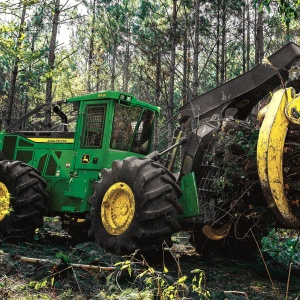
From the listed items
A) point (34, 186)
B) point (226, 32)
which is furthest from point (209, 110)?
point (226, 32)

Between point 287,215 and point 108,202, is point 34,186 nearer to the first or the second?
point 108,202

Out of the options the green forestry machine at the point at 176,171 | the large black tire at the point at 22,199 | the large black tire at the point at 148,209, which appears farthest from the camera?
the large black tire at the point at 22,199

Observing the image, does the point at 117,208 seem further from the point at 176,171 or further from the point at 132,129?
the point at 132,129

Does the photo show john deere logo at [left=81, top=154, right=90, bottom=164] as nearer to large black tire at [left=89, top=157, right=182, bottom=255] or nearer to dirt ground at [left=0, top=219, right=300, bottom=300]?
dirt ground at [left=0, top=219, right=300, bottom=300]

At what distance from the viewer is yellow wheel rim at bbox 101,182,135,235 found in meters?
5.89

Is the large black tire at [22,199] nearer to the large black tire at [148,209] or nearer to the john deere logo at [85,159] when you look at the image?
the john deere logo at [85,159]

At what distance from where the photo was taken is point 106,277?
4660 mm

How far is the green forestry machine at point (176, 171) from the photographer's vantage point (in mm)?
4543

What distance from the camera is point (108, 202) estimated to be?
6219 mm

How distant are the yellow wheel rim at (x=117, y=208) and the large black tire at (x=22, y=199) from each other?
193 centimetres

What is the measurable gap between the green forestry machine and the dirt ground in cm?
38

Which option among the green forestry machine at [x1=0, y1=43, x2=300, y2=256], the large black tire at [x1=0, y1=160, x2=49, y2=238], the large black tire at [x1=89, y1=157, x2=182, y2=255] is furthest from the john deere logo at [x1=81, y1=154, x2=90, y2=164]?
the large black tire at [x1=89, y1=157, x2=182, y2=255]

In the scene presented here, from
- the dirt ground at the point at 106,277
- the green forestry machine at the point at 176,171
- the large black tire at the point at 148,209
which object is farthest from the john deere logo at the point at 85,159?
the large black tire at the point at 148,209

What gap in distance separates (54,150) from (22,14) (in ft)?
40.4
